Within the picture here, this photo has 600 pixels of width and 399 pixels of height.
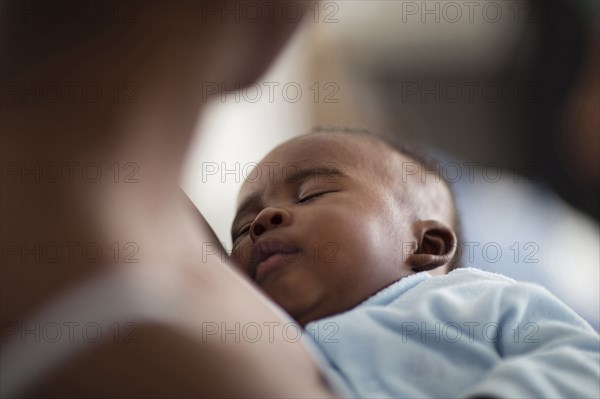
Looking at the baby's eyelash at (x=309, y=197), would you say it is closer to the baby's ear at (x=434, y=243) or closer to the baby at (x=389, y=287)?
the baby at (x=389, y=287)

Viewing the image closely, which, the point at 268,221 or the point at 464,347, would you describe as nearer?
the point at 464,347

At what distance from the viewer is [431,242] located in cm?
97

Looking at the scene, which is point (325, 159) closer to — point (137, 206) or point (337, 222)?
point (337, 222)

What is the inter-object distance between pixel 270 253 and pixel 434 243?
28 cm

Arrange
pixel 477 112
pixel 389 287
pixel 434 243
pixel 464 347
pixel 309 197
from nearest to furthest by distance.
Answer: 1. pixel 464 347
2. pixel 389 287
3. pixel 309 197
4. pixel 434 243
5. pixel 477 112

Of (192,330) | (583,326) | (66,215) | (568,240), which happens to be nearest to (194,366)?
(192,330)

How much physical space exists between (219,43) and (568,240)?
1.23 m

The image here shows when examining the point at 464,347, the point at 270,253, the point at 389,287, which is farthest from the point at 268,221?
the point at 464,347

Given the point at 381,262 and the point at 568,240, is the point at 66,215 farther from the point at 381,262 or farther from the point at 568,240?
the point at 568,240

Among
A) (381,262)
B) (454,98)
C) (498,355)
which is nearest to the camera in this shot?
(498,355)

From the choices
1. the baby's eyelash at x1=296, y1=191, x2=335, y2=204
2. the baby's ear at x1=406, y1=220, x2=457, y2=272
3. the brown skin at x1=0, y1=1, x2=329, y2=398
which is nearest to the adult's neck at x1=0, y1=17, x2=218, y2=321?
the brown skin at x1=0, y1=1, x2=329, y2=398

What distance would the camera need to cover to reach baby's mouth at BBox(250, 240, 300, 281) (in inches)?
30.1

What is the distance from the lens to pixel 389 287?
763mm

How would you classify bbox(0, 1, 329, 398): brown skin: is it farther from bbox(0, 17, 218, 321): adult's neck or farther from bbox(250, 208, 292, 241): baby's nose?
bbox(250, 208, 292, 241): baby's nose
